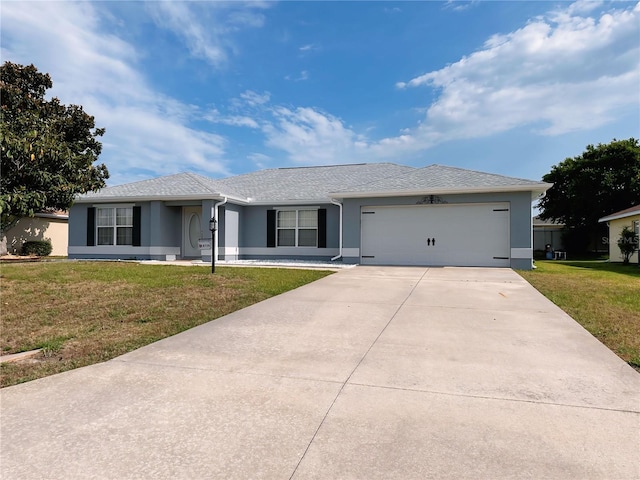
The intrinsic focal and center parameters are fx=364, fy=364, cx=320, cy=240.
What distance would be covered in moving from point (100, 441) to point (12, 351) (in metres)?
2.87

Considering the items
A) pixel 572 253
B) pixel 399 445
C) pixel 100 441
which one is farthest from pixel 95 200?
pixel 572 253

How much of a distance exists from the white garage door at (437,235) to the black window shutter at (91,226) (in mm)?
11853

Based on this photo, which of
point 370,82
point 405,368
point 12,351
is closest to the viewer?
point 405,368

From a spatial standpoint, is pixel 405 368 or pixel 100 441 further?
pixel 405 368

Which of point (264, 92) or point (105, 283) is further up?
point (264, 92)

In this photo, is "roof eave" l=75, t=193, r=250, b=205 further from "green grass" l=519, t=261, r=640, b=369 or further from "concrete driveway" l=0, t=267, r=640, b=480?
"green grass" l=519, t=261, r=640, b=369

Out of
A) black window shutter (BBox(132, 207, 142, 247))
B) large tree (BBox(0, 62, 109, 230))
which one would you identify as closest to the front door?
black window shutter (BBox(132, 207, 142, 247))

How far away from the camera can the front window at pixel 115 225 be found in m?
15.9

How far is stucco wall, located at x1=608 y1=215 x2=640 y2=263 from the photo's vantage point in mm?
18008

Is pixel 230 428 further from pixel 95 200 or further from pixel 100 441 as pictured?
pixel 95 200

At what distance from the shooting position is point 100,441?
2.39 meters

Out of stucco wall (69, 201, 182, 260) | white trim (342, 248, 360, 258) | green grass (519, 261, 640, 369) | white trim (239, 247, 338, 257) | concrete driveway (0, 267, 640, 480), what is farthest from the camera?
white trim (239, 247, 338, 257)

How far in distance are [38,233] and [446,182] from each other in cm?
2292

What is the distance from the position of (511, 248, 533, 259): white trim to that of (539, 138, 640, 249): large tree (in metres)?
19.7
